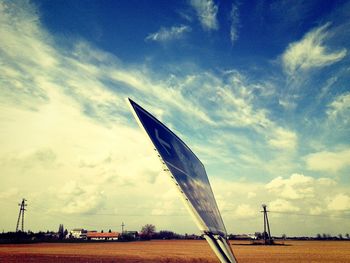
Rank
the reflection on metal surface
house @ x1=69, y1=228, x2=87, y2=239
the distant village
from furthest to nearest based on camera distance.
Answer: house @ x1=69, y1=228, x2=87, y2=239, the distant village, the reflection on metal surface

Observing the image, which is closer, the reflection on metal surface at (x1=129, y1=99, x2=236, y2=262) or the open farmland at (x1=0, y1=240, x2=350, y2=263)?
the reflection on metal surface at (x1=129, y1=99, x2=236, y2=262)

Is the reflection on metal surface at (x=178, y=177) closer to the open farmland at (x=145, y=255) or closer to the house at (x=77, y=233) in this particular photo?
the open farmland at (x=145, y=255)

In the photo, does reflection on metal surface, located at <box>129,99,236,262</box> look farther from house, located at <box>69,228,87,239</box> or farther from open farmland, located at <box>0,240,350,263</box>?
house, located at <box>69,228,87,239</box>

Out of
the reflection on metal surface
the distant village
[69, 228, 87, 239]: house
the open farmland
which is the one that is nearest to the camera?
the reflection on metal surface

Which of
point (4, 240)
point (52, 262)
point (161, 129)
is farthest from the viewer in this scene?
point (4, 240)

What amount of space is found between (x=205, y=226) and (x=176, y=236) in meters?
207

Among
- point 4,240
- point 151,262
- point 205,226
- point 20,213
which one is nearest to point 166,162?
point 205,226

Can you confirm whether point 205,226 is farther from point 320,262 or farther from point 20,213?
point 20,213

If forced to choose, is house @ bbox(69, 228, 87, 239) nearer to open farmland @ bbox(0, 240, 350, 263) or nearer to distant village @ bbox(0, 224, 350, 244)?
distant village @ bbox(0, 224, 350, 244)

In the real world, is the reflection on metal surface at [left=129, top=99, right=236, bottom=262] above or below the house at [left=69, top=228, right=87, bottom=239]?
above

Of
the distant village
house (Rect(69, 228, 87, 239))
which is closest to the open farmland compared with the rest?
the distant village

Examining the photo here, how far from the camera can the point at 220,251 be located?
2744 mm

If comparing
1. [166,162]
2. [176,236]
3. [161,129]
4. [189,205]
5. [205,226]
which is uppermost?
[161,129]

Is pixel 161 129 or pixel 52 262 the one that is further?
pixel 52 262
